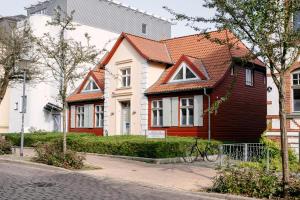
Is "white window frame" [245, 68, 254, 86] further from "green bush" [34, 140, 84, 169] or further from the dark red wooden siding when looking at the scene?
"green bush" [34, 140, 84, 169]

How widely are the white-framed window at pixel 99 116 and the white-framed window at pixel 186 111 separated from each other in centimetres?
733

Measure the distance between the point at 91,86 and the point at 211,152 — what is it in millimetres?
14235

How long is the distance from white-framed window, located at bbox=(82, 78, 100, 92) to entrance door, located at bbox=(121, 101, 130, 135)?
A: 3.82m

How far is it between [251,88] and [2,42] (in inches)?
590

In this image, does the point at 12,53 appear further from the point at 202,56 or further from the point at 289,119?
the point at 289,119

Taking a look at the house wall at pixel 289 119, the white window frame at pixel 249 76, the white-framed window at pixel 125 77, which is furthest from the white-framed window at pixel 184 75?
the house wall at pixel 289 119

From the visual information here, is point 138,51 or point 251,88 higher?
point 138,51

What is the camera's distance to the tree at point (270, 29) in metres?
10.6

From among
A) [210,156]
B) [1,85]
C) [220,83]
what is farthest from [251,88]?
[1,85]

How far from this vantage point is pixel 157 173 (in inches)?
611

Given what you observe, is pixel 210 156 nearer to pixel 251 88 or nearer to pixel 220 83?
pixel 220 83

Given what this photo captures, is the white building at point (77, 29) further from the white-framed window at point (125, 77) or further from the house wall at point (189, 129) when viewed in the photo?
the house wall at point (189, 129)

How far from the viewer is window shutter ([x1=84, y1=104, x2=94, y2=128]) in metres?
31.6

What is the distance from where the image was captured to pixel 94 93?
32.1 meters
